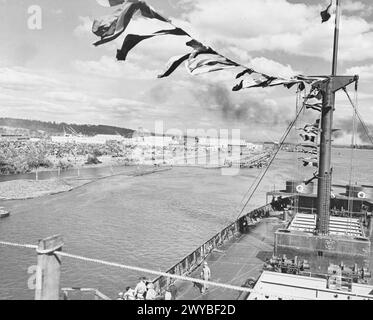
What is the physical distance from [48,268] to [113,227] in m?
32.4

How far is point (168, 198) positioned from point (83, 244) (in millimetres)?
23896

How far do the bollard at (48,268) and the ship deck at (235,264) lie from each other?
693 cm

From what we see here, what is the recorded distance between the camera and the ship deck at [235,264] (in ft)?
39.3

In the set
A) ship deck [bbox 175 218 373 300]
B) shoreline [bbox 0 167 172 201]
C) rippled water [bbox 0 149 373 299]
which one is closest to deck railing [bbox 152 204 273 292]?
ship deck [bbox 175 218 373 300]

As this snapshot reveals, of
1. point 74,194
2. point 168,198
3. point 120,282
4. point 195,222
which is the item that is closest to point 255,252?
point 120,282

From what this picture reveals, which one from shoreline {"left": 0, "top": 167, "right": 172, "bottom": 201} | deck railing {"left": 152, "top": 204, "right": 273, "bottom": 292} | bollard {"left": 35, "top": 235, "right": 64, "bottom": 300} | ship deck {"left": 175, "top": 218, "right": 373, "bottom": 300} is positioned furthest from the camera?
shoreline {"left": 0, "top": 167, "right": 172, "bottom": 201}

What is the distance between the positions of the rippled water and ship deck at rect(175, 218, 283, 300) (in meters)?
7.90

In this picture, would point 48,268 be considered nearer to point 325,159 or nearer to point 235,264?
point 325,159

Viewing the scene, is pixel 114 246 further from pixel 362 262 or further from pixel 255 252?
pixel 362 262

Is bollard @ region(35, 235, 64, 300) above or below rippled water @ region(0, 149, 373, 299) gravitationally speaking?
above

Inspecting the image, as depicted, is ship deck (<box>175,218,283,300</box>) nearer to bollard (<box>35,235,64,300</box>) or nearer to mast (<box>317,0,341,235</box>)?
mast (<box>317,0,341,235</box>)

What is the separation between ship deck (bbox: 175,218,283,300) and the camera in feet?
39.3

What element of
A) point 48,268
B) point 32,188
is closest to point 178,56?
point 48,268

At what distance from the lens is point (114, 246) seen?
30156 millimetres
